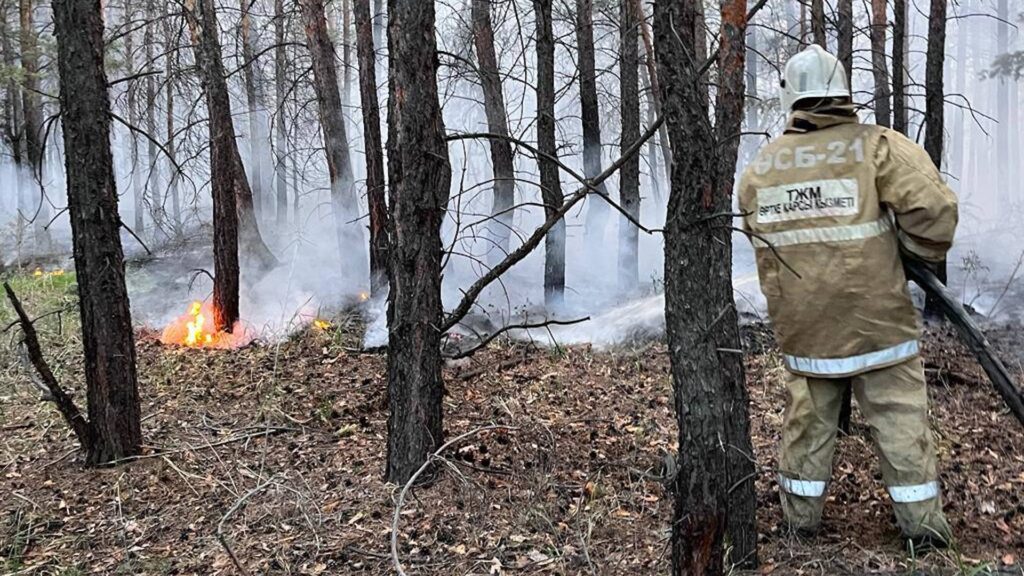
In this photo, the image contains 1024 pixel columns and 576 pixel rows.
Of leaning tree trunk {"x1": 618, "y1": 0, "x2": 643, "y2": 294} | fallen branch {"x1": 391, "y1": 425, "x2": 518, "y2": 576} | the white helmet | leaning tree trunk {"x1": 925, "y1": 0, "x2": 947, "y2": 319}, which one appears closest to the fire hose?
the white helmet

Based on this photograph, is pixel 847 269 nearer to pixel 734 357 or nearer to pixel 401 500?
pixel 734 357

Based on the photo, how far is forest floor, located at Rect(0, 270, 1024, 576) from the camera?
3180mm

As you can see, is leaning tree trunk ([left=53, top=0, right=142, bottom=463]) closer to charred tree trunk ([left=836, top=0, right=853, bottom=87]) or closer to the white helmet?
the white helmet

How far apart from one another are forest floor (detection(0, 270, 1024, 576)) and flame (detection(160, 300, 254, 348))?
1896 mm

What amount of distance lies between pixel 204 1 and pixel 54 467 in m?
5.36

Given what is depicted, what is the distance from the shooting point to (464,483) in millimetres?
3598

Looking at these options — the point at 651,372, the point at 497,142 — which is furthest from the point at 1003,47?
the point at 651,372

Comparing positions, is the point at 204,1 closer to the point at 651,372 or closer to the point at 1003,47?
the point at 651,372

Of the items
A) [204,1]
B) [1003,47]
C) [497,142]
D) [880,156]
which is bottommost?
[880,156]

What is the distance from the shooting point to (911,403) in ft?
10.3

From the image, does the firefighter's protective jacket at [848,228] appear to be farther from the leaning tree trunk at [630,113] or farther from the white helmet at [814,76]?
the leaning tree trunk at [630,113]

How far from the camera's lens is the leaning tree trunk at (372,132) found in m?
8.42

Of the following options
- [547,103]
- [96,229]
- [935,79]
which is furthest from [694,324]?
[547,103]

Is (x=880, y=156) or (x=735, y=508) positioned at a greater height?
(x=880, y=156)
